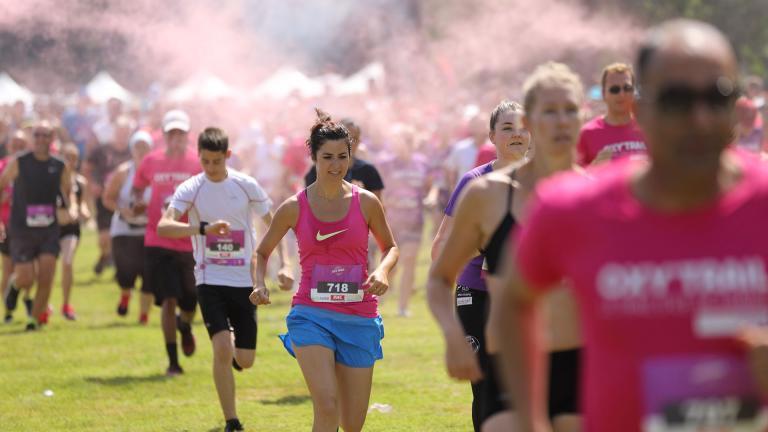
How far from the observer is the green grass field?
9.98m

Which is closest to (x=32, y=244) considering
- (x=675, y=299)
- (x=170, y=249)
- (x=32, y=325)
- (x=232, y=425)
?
(x=32, y=325)

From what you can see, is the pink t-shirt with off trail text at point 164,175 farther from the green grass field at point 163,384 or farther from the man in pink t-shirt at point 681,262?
the man in pink t-shirt at point 681,262

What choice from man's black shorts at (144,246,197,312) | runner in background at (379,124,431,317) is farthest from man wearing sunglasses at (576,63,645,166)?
runner in background at (379,124,431,317)

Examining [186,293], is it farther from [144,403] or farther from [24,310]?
[24,310]

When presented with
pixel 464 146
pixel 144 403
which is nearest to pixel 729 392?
pixel 144 403

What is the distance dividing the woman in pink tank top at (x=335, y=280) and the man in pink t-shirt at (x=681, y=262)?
14.1ft

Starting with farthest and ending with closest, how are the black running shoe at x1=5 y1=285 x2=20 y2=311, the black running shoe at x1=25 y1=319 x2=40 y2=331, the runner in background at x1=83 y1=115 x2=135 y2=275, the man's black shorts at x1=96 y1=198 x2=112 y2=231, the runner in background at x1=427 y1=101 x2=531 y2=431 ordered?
the man's black shorts at x1=96 y1=198 x2=112 y2=231 → the runner in background at x1=83 y1=115 x2=135 y2=275 → the black running shoe at x1=5 y1=285 x2=20 y2=311 → the black running shoe at x1=25 y1=319 x2=40 y2=331 → the runner in background at x1=427 y1=101 x2=531 y2=431

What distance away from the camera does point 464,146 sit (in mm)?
17422

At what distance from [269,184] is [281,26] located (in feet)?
17.5

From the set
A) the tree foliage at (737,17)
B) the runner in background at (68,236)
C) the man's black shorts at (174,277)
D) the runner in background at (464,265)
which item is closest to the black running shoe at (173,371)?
the man's black shorts at (174,277)

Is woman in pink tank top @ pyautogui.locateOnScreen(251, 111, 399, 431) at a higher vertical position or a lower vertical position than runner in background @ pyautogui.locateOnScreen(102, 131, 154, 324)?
lower

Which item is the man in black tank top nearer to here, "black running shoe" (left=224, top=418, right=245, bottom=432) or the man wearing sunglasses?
"black running shoe" (left=224, top=418, right=245, bottom=432)

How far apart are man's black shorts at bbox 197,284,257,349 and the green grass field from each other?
0.67 meters

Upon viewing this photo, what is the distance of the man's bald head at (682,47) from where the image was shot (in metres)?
3.00
